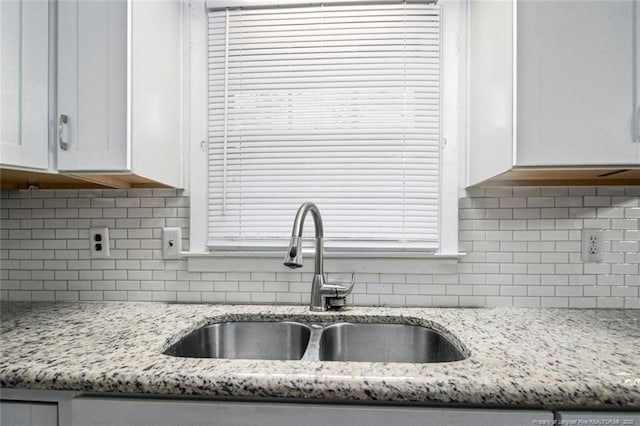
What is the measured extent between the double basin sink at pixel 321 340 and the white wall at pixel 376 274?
0.47 feet

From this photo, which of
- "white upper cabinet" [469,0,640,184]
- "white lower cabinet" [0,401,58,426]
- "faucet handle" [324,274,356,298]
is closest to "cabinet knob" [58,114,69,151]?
"white lower cabinet" [0,401,58,426]

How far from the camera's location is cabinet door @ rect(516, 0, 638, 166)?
966 mm

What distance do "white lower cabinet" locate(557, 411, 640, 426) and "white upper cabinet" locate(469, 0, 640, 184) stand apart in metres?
Result: 0.62

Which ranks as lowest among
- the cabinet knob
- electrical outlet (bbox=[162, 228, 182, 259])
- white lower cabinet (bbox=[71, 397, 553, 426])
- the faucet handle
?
white lower cabinet (bbox=[71, 397, 553, 426])

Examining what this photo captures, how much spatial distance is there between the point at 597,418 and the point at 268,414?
705 mm

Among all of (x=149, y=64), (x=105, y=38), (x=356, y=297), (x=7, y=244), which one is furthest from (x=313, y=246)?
(x=7, y=244)

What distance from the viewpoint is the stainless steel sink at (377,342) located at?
118cm

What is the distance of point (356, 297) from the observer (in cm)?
136

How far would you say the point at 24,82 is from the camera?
1007mm

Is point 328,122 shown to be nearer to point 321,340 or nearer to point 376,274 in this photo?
point 376,274

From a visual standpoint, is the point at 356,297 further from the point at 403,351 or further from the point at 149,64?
the point at 149,64

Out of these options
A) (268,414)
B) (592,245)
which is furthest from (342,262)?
(592,245)

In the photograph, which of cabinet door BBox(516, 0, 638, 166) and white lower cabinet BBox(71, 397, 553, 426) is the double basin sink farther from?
cabinet door BBox(516, 0, 638, 166)

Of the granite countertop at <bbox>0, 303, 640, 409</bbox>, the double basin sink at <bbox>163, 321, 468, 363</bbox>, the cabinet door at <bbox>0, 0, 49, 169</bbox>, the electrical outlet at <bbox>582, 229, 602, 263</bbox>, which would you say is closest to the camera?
the granite countertop at <bbox>0, 303, 640, 409</bbox>
